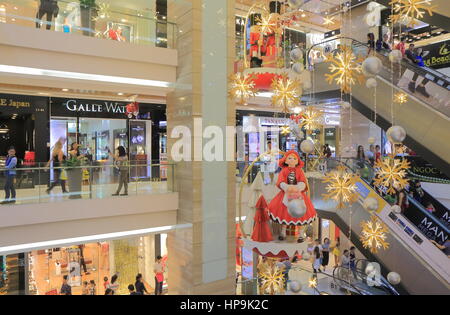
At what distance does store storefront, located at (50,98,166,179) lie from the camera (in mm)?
10414

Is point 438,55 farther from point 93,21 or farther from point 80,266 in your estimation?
point 80,266

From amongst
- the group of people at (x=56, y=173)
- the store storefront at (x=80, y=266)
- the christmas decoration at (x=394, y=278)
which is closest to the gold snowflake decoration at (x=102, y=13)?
the group of people at (x=56, y=173)

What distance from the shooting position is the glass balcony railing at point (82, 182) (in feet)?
18.7

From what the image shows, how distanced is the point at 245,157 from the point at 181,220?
7.35m

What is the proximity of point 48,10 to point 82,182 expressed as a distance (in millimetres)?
3111

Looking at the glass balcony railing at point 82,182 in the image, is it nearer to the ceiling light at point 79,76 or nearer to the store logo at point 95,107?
the ceiling light at point 79,76

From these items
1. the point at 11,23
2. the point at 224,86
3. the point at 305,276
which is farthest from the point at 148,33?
the point at 305,276

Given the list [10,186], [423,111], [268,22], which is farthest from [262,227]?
[423,111]

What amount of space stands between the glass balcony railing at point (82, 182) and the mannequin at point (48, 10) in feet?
8.39

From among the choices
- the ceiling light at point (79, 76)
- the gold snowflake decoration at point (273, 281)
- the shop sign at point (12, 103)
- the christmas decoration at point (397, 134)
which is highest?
the shop sign at point (12, 103)

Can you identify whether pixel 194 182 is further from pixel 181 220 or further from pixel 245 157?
pixel 245 157

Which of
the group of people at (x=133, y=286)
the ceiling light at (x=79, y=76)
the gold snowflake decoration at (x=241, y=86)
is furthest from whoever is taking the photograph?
the group of people at (x=133, y=286)

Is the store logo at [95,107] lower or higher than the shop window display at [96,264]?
higher
